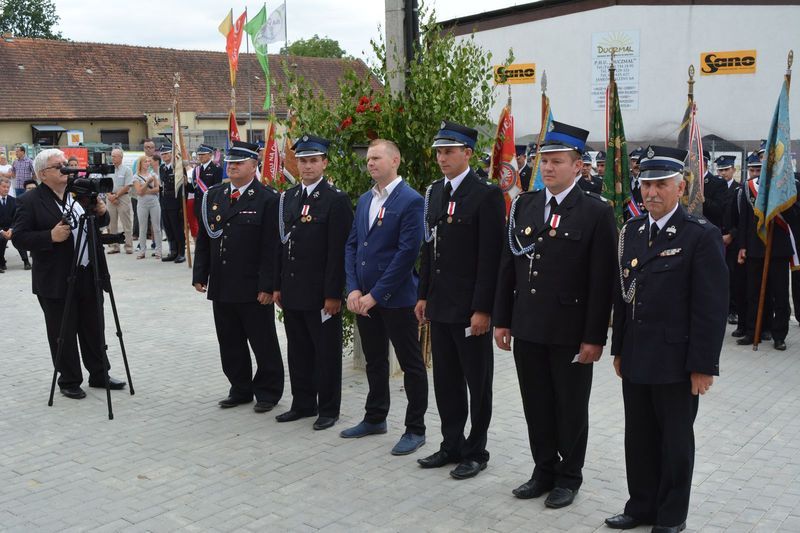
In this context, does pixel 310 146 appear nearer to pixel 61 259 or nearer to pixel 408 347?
pixel 408 347

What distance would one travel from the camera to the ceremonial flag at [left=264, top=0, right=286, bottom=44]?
1659 centimetres

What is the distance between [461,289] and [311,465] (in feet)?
5.02

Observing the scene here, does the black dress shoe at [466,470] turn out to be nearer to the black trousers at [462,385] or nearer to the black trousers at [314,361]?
the black trousers at [462,385]

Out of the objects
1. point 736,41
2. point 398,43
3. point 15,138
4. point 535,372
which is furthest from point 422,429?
point 15,138

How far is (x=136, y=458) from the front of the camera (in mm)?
5883

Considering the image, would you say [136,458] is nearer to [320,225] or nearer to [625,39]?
[320,225]

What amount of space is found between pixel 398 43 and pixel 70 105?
38.3 metres

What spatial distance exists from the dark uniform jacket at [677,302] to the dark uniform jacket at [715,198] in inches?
263

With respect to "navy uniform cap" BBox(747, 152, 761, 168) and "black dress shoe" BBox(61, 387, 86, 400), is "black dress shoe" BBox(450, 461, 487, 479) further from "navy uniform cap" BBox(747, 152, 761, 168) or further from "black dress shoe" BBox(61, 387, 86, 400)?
"navy uniform cap" BBox(747, 152, 761, 168)

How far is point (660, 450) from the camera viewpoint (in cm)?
451

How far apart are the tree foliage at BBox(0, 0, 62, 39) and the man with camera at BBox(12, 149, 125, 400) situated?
72099 millimetres

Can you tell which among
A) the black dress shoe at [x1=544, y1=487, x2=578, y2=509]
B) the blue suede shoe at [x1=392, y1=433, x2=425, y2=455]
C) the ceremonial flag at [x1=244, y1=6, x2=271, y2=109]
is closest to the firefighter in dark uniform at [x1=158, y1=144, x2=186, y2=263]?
the ceremonial flag at [x1=244, y1=6, x2=271, y2=109]

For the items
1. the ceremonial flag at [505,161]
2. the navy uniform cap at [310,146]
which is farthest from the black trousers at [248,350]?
the ceremonial flag at [505,161]

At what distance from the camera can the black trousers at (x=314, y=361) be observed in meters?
6.42
